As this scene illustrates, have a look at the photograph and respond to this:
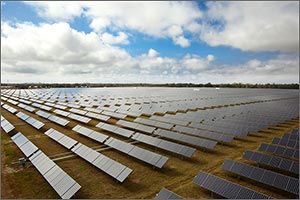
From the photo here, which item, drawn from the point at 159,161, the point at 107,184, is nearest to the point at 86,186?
the point at 107,184

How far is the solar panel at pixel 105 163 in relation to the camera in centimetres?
1240

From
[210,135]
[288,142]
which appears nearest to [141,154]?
[210,135]

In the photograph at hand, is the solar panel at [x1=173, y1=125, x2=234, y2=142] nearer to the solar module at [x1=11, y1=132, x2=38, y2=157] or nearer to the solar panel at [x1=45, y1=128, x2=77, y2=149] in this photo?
the solar panel at [x1=45, y1=128, x2=77, y2=149]

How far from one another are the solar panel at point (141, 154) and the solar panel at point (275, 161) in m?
6.38

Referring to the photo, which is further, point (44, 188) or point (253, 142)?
point (253, 142)

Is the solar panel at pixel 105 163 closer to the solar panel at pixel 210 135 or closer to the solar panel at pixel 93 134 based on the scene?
the solar panel at pixel 93 134

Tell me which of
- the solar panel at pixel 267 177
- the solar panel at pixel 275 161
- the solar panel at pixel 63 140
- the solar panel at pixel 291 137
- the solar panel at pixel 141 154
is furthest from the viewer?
the solar panel at pixel 291 137

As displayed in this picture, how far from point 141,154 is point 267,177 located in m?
8.25

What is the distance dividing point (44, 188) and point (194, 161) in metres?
10.4

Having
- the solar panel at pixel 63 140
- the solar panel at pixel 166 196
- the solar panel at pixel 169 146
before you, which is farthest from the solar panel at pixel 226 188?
the solar panel at pixel 63 140

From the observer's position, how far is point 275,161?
1422cm

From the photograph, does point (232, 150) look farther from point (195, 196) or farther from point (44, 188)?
point (44, 188)

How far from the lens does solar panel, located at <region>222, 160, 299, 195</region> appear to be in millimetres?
→ 11149

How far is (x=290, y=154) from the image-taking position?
52.3ft
